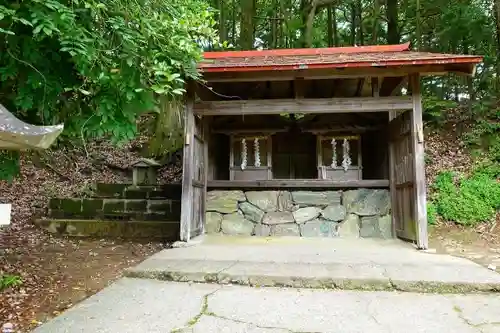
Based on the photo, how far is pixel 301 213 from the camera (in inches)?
266

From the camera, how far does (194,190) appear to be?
5.95m

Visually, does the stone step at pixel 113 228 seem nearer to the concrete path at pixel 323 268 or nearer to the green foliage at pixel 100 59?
the concrete path at pixel 323 268

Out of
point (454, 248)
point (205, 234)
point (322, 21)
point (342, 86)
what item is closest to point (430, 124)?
point (342, 86)

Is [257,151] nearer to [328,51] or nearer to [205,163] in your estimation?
[205,163]

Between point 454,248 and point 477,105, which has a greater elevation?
point 477,105

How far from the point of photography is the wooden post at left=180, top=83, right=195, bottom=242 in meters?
5.51

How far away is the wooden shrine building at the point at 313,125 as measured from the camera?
5266 millimetres

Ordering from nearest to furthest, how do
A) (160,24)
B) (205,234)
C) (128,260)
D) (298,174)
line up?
1. (160,24)
2. (128,260)
3. (205,234)
4. (298,174)

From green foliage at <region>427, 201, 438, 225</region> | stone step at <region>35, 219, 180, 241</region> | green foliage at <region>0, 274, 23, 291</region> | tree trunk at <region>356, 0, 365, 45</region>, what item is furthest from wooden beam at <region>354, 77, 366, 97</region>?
tree trunk at <region>356, 0, 365, 45</region>

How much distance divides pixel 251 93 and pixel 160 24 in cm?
380

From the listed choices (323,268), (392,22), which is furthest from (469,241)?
(392,22)

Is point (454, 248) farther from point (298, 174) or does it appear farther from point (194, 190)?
point (194, 190)

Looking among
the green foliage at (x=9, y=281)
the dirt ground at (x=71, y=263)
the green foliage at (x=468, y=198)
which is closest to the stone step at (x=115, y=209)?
the dirt ground at (x=71, y=263)

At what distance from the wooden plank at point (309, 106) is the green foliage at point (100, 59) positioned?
2.10 metres
